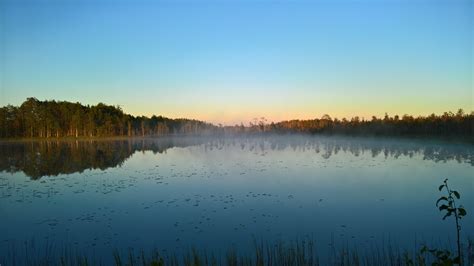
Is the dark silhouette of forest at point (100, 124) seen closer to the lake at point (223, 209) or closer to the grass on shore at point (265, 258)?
the lake at point (223, 209)

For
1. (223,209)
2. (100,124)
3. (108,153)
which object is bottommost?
(223,209)

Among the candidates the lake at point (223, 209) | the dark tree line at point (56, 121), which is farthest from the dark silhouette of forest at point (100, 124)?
the lake at point (223, 209)

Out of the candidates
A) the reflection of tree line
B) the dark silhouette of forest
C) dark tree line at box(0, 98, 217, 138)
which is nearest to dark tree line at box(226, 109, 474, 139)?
the dark silhouette of forest

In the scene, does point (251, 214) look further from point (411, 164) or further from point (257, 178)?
point (411, 164)

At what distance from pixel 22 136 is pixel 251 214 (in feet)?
284

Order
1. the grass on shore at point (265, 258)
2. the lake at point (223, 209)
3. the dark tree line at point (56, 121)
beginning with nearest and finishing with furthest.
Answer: the grass on shore at point (265, 258)
the lake at point (223, 209)
the dark tree line at point (56, 121)

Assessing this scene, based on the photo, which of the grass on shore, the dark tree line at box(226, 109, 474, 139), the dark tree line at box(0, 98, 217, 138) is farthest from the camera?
the dark tree line at box(0, 98, 217, 138)

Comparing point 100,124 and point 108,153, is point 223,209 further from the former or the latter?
point 100,124

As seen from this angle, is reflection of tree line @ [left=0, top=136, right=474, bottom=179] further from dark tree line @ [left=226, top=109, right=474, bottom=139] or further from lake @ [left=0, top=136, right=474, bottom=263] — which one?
dark tree line @ [left=226, top=109, right=474, bottom=139]

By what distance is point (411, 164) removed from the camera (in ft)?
69.2

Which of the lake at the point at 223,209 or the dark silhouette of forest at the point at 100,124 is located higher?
the dark silhouette of forest at the point at 100,124

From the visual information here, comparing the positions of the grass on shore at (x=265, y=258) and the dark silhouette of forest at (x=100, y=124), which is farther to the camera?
the dark silhouette of forest at (x=100, y=124)

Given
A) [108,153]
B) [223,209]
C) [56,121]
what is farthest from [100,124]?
[223,209]

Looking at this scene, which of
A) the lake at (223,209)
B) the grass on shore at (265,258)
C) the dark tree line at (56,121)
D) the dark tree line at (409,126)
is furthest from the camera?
the dark tree line at (56,121)
